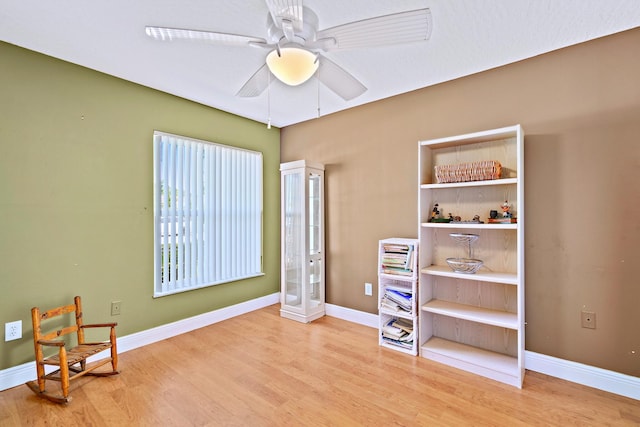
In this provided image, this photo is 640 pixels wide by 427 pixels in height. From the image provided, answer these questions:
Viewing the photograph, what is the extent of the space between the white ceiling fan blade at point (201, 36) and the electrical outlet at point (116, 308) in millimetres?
2273

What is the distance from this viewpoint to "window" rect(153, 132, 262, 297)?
9.77 ft

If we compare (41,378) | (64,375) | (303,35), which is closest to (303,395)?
(64,375)

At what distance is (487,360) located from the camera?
7.68 feet

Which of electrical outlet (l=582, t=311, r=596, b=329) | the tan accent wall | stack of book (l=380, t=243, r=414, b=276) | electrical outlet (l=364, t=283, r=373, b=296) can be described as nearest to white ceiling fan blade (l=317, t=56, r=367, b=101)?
the tan accent wall

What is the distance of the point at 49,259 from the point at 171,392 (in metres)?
1.41

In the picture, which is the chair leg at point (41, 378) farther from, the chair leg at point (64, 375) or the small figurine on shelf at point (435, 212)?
the small figurine on shelf at point (435, 212)

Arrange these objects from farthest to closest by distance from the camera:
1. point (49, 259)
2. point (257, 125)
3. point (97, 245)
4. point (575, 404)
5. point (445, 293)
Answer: point (257, 125) → point (445, 293) → point (97, 245) → point (49, 259) → point (575, 404)

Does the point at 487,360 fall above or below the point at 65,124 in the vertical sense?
below

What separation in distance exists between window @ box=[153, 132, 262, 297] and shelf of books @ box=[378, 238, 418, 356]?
1777 mm

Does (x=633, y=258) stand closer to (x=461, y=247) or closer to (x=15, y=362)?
(x=461, y=247)

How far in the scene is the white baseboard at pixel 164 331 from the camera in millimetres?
2137

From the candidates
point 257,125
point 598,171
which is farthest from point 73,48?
point 598,171

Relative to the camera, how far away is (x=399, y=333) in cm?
273

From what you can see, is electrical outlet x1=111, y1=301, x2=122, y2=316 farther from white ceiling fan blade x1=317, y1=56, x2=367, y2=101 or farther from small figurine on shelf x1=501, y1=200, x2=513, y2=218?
small figurine on shelf x1=501, y1=200, x2=513, y2=218
